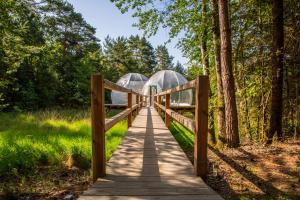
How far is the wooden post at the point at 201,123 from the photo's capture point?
2.89m

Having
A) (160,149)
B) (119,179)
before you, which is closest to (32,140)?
(160,149)

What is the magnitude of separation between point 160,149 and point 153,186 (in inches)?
67.8

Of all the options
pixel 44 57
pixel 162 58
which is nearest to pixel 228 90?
pixel 44 57

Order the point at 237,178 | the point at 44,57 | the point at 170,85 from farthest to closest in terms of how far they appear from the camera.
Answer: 1. the point at 170,85
2. the point at 44,57
3. the point at 237,178

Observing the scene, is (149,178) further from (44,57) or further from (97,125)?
(44,57)

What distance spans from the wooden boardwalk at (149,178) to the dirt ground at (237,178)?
418mm

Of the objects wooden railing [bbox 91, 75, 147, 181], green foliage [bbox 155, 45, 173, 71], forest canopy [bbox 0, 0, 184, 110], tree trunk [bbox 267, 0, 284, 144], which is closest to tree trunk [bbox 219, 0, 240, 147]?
tree trunk [bbox 267, 0, 284, 144]

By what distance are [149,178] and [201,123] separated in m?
0.81

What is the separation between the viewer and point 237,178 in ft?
10.8

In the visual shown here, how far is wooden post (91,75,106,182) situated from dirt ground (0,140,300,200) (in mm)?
473

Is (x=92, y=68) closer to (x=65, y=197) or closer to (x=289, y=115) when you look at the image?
(x=289, y=115)

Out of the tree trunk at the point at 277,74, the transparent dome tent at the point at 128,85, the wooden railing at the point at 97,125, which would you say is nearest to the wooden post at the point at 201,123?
the wooden railing at the point at 97,125

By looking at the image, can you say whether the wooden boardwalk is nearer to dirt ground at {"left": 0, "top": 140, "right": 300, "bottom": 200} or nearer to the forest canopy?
dirt ground at {"left": 0, "top": 140, "right": 300, "bottom": 200}

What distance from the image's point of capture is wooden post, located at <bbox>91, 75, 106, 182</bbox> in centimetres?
289
